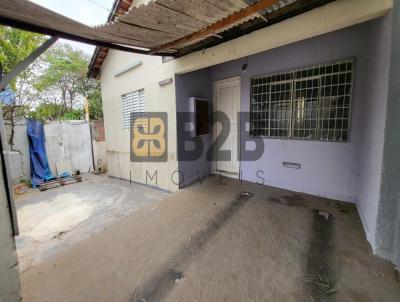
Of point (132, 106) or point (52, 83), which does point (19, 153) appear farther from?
point (52, 83)

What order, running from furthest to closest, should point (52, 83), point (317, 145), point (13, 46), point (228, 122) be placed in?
point (52, 83) < point (13, 46) < point (228, 122) < point (317, 145)

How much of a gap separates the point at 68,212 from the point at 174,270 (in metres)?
3.11

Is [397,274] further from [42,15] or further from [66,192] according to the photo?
[66,192]

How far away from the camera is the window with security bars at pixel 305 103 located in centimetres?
339

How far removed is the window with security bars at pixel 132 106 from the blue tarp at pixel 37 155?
10.7 feet

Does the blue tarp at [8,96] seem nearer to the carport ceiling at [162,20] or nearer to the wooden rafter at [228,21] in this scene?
the carport ceiling at [162,20]

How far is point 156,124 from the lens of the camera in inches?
188

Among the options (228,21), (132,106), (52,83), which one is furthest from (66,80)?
(228,21)

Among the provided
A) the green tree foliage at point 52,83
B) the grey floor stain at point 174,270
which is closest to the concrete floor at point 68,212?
the grey floor stain at point 174,270

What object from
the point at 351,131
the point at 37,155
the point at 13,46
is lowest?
the point at 37,155

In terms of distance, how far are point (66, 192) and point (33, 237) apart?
94.4 inches

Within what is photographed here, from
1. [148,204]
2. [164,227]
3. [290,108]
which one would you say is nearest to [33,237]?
[148,204]

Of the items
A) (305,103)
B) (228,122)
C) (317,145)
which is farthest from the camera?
(228,122)

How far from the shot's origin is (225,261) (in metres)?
2.14
